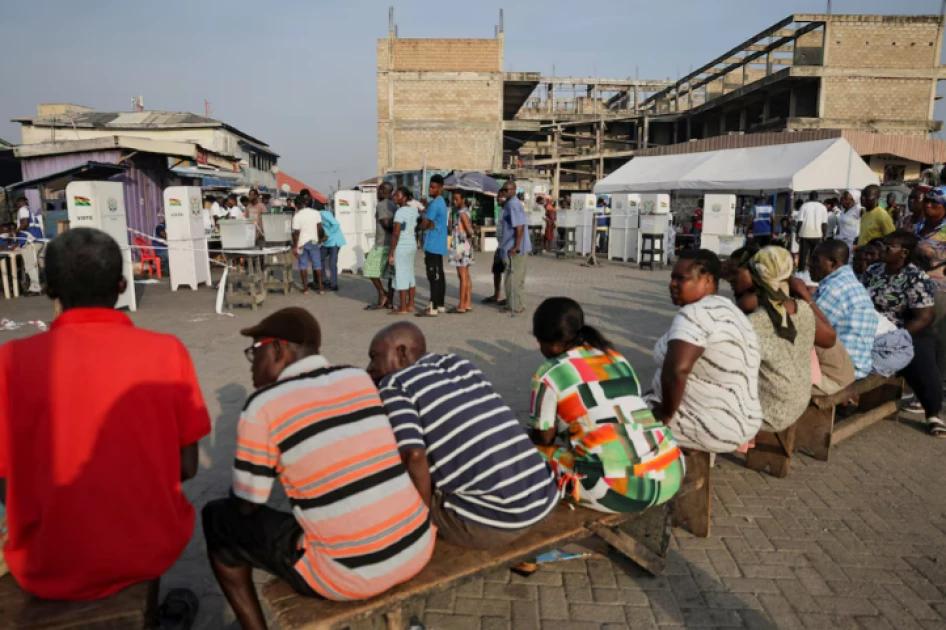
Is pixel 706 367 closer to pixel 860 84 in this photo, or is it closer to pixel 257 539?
pixel 257 539

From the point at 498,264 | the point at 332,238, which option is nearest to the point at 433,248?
the point at 498,264

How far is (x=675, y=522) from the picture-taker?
12.1ft

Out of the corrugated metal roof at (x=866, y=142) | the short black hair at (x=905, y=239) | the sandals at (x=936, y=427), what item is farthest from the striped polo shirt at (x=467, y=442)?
the corrugated metal roof at (x=866, y=142)

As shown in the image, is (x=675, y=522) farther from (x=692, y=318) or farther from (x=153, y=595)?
(x=153, y=595)

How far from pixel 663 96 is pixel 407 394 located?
41.4m

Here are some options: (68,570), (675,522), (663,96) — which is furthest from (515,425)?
(663,96)

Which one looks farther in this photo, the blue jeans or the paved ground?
the blue jeans

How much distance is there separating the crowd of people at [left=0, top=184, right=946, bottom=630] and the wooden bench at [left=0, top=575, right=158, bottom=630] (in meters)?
0.05

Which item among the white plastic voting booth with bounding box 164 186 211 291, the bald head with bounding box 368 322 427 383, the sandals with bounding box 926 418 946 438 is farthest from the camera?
the white plastic voting booth with bounding box 164 186 211 291

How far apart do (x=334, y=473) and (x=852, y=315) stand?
4.25m

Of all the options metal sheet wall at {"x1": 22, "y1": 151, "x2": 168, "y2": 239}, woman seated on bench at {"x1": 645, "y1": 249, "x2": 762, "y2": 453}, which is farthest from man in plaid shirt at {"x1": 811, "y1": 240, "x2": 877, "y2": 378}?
metal sheet wall at {"x1": 22, "y1": 151, "x2": 168, "y2": 239}

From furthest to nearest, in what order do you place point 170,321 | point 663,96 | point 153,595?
point 663,96
point 170,321
point 153,595

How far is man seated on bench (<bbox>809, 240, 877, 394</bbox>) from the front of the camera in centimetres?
473

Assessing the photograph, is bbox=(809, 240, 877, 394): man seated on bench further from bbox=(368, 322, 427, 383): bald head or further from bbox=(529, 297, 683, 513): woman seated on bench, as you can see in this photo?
bbox=(368, 322, 427, 383): bald head
